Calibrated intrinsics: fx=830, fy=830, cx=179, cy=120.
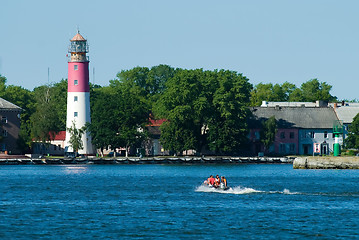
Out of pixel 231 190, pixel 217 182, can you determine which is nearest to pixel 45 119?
pixel 217 182

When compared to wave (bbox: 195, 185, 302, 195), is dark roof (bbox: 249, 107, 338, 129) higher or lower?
higher

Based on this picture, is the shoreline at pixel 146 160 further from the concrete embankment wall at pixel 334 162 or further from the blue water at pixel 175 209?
the blue water at pixel 175 209

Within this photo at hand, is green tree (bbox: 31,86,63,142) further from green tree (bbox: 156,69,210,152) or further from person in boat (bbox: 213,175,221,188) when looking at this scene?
person in boat (bbox: 213,175,221,188)

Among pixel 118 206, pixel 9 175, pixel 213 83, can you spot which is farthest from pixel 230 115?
pixel 118 206

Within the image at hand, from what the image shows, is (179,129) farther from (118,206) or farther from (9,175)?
(118,206)

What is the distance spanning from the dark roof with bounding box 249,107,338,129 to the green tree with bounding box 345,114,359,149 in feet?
21.6

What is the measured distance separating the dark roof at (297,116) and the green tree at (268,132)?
12.4 ft

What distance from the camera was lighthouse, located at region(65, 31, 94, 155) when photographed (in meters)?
124

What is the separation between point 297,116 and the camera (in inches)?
5807

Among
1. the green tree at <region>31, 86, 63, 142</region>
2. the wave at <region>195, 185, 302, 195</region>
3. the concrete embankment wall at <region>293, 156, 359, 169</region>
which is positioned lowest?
the wave at <region>195, 185, 302, 195</region>

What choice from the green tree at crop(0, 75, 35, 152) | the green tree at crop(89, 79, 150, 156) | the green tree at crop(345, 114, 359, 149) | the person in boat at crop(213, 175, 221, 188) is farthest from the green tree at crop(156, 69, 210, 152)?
the person in boat at crop(213, 175, 221, 188)

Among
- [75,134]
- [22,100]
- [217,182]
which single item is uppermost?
[22,100]

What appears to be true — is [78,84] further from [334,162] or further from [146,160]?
[334,162]

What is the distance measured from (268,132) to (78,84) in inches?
1361
